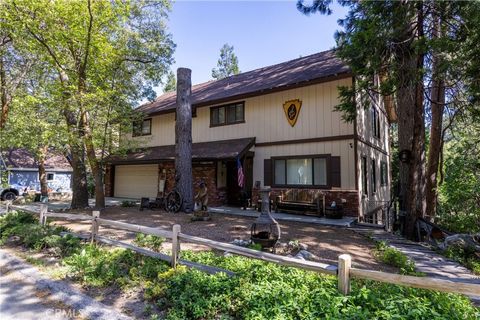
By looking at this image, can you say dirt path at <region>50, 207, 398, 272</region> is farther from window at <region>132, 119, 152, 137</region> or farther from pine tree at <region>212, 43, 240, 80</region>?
pine tree at <region>212, 43, 240, 80</region>

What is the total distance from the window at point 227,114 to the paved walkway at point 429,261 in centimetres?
819

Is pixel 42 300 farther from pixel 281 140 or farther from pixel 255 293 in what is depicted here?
pixel 281 140

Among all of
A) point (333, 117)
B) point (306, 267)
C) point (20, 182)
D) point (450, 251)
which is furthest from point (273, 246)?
point (20, 182)

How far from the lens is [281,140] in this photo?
502 inches

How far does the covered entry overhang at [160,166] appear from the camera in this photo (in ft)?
42.7

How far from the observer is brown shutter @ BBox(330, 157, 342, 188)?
11062mm

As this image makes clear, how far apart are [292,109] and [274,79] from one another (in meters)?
2.27

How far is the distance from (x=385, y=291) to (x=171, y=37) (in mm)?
15829

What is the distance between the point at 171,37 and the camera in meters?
15.6

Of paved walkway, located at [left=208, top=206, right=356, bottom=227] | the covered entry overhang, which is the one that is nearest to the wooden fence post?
paved walkway, located at [left=208, top=206, right=356, bottom=227]

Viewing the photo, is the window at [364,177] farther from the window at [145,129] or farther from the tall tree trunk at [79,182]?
the window at [145,129]

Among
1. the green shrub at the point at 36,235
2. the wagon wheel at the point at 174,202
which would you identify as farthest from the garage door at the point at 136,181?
the green shrub at the point at 36,235

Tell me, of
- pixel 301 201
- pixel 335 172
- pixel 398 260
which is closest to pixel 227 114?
pixel 301 201

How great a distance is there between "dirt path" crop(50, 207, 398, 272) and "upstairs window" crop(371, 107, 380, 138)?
7774 mm
